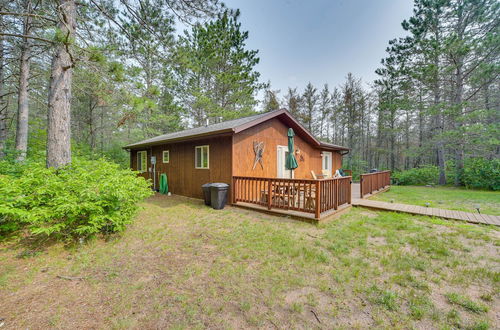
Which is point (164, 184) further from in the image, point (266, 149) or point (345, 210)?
point (345, 210)

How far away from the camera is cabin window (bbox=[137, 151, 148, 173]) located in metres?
11.3

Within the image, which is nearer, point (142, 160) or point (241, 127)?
point (241, 127)

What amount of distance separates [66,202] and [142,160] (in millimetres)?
8935

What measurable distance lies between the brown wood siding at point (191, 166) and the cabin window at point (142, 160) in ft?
2.54

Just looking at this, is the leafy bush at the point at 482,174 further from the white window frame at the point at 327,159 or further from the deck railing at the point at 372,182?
the white window frame at the point at 327,159

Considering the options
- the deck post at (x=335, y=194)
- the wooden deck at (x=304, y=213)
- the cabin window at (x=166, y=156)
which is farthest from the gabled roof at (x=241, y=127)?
the deck post at (x=335, y=194)

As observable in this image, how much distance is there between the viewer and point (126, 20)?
18.8 feet

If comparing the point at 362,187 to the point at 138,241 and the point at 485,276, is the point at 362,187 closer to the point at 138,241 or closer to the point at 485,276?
the point at 485,276

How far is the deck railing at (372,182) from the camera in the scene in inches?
321

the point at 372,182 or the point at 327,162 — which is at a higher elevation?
the point at 327,162

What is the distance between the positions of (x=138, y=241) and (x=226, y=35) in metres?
14.5

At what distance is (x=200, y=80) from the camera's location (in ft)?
52.2

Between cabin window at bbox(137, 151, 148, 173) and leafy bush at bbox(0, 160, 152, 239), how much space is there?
7.51 metres

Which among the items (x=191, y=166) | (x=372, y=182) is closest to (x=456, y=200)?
(x=372, y=182)
